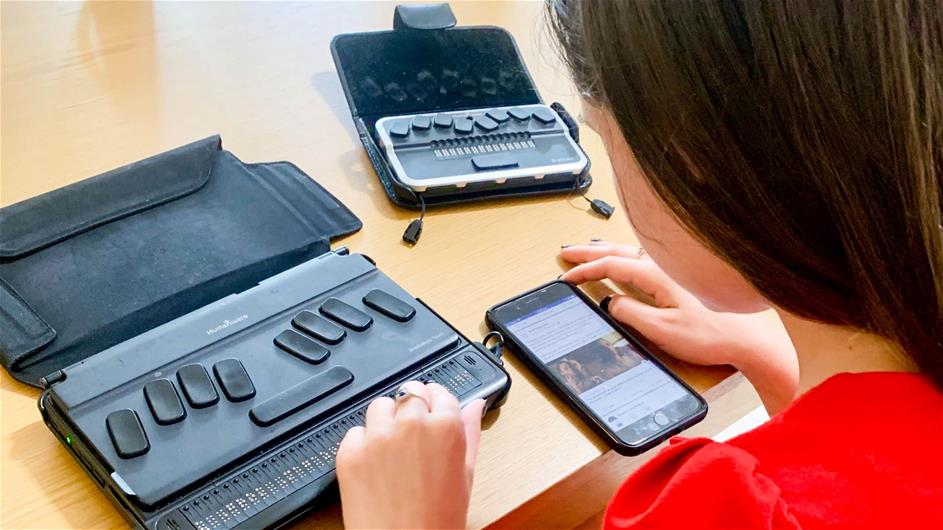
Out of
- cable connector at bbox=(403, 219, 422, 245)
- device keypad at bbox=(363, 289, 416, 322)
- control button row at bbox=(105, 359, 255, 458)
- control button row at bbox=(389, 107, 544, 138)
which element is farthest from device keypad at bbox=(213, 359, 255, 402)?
control button row at bbox=(389, 107, 544, 138)

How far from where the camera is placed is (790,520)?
410 mm

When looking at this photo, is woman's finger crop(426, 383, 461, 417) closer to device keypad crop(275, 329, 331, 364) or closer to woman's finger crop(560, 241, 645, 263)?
device keypad crop(275, 329, 331, 364)

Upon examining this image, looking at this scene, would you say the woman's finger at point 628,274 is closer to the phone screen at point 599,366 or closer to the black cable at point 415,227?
the phone screen at point 599,366

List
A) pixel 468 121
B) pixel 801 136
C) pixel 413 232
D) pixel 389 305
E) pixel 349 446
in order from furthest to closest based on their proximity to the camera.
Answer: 1. pixel 468 121
2. pixel 413 232
3. pixel 389 305
4. pixel 349 446
5. pixel 801 136

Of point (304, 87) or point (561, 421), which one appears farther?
point (304, 87)

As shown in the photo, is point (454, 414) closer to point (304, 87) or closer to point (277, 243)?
point (277, 243)

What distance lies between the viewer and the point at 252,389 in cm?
55

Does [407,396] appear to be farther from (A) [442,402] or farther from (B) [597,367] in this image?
(B) [597,367]

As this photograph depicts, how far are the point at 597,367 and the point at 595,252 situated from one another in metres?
0.13

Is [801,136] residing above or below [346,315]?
above

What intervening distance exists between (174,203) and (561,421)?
368 mm

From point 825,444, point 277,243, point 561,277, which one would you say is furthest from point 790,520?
point 277,243

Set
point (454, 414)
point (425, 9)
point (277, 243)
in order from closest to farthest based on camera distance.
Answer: point (454, 414) → point (277, 243) → point (425, 9)

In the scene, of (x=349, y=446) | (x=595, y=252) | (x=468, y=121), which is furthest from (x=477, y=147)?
(x=349, y=446)
